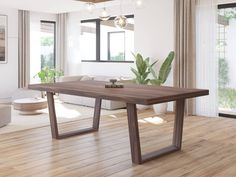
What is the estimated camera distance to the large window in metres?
8.57

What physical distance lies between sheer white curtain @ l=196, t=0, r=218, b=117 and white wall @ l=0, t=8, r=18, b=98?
503 centimetres

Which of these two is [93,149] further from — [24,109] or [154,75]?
[154,75]

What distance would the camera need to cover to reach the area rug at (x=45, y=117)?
5.68 m

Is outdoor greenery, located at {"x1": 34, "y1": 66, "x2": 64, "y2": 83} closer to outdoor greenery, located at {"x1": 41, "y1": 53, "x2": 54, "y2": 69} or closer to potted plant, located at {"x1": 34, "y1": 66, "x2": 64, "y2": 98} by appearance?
potted plant, located at {"x1": 34, "y1": 66, "x2": 64, "y2": 98}

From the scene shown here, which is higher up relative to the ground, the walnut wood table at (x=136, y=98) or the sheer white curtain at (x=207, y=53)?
the sheer white curtain at (x=207, y=53)

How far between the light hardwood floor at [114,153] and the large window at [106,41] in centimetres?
328

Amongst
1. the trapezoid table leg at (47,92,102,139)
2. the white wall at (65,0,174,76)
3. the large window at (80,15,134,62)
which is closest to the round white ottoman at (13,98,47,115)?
the trapezoid table leg at (47,92,102,139)

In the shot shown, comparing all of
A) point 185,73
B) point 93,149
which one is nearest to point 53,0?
point 185,73

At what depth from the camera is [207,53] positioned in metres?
6.66

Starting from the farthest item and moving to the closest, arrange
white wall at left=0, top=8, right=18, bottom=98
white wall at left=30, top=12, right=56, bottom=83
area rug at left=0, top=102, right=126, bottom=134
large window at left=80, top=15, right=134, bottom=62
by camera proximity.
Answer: white wall at left=30, top=12, right=56, bottom=83 → white wall at left=0, top=8, right=18, bottom=98 → large window at left=80, top=15, right=134, bottom=62 → area rug at left=0, top=102, right=126, bottom=134

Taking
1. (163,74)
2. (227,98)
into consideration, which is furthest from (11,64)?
(227,98)

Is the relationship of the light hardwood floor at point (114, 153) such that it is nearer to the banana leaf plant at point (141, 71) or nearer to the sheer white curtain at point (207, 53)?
the sheer white curtain at point (207, 53)

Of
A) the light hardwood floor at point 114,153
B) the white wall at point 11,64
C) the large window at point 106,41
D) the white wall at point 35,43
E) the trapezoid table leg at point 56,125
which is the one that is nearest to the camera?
the light hardwood floor at point 114,153

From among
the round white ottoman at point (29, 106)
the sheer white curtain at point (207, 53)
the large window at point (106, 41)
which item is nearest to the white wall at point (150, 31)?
the large window at point (106, 41)
